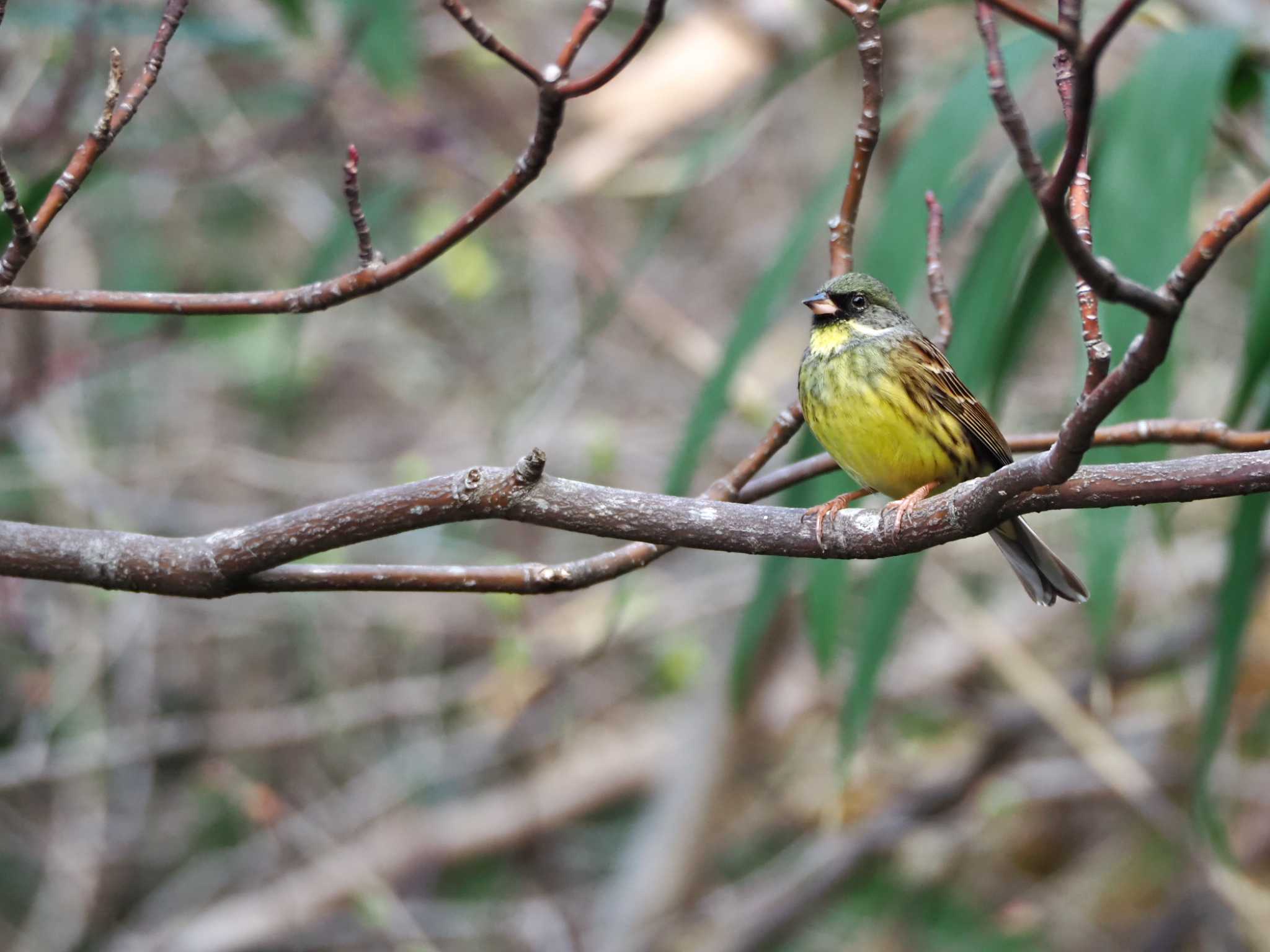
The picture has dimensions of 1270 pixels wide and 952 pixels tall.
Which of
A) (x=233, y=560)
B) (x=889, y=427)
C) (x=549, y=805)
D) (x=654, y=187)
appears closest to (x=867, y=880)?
(x=549, y=805)

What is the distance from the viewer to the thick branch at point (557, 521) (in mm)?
1636

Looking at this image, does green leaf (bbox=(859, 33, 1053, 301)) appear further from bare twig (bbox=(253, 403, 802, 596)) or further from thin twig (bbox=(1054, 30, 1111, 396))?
bare twig (bbox=(253, 403, 802, 596))

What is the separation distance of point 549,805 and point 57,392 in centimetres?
304

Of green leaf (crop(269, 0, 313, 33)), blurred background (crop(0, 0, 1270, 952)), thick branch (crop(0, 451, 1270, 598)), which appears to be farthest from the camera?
blurred background (crop(0, 0, 1270, 952))

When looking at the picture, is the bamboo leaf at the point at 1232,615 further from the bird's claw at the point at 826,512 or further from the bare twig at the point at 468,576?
the bare twig at the point at 468,576

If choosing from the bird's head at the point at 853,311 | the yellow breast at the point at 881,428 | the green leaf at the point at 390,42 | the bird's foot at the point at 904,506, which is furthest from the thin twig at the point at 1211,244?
the green leaf at the point at 390,42

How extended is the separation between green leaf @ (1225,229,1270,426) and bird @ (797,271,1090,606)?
0.51 meters

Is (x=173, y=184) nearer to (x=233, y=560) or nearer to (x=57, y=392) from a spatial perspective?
(x=57, y=392)

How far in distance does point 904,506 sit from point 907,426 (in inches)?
28.1

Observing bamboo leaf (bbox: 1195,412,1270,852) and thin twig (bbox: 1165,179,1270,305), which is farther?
bamboo leaf (bbox: 1195,412,1270,852)

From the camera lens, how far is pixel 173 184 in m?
6.79

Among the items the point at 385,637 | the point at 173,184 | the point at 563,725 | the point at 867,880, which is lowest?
the point at 867,880

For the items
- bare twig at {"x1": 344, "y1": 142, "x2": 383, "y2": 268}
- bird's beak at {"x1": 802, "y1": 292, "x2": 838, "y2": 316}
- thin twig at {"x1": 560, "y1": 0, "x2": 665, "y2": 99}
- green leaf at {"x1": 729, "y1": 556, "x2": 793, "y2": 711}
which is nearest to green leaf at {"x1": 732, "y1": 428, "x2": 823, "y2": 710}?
green leaf at {"x1": 729, "y1": 556, "x2": 793, "y2": 711}

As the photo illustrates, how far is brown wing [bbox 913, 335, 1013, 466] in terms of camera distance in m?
2.99
